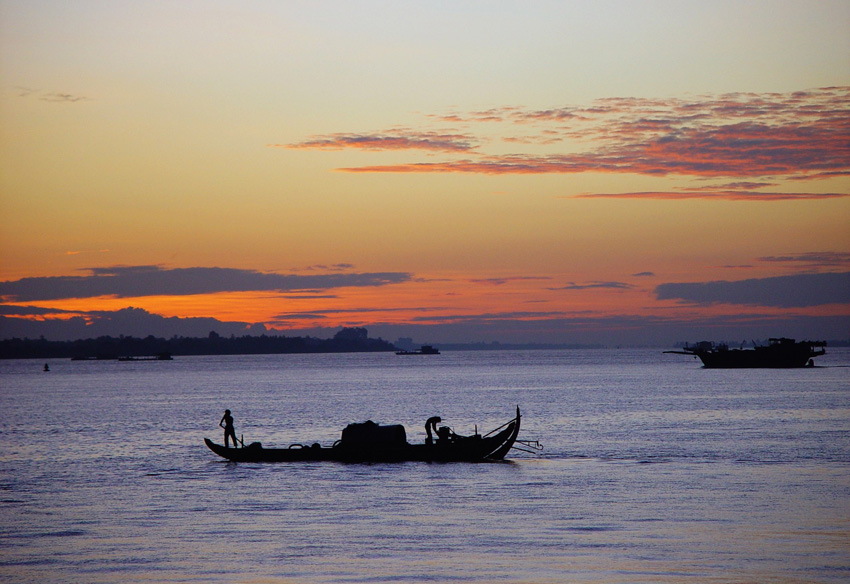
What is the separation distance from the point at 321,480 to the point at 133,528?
38.6 feet

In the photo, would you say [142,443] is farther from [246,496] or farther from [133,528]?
[133,528]

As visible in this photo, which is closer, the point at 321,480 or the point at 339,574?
the point at 339,574

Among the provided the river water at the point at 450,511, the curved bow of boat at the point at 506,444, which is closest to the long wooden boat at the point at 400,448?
the curved bow of boat at the point at 506,444

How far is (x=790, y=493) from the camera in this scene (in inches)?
1321

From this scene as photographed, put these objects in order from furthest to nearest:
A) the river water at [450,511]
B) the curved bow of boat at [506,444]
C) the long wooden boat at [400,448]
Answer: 1. the curved bow of boat at [506,444]
2. the long wooden boat at [400,448]
3. the river water at [450,511]

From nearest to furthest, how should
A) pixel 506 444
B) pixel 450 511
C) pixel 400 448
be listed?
pixel 450 511
pixel 400 448
pixel 506 444

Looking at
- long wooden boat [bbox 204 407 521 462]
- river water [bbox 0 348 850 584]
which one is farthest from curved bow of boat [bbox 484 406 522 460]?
river water [bbox 0 348 850 584]

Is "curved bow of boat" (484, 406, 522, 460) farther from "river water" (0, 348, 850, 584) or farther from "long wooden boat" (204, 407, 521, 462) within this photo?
"river water" (0, 348, 850, 584)

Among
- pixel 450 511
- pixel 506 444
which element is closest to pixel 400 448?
pixel 506 444

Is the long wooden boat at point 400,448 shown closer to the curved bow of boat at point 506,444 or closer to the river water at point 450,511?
the curved bow of boat at point 506,444

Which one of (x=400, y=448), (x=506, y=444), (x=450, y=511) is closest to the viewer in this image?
(x=450, y=511)

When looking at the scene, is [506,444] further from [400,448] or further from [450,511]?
[450,511]

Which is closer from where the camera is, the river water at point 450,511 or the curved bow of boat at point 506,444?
the river water at point 450,511

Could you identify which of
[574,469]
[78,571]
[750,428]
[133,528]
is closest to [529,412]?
[750,428]
